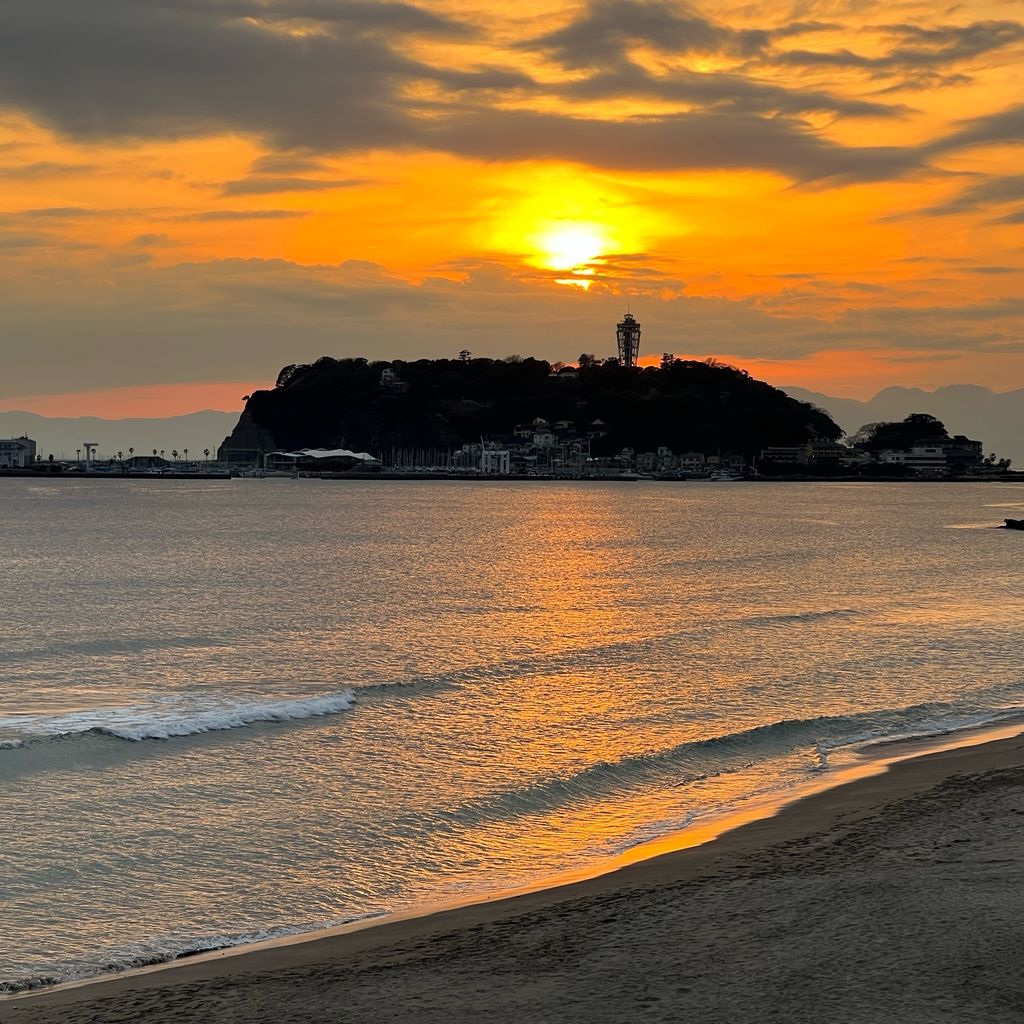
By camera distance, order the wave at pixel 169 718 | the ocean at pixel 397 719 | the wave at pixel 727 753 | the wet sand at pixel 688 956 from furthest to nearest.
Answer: the wave at pixel 169 718 → the wave at pixel 727 753 → the ocean at pixel 397 719 → the wet sand at pixel 688 956

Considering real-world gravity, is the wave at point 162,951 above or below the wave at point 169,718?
above

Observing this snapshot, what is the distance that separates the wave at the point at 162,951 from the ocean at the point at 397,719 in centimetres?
4

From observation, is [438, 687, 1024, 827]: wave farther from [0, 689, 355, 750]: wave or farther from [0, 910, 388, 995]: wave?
[0, 689, 355, 750]: wave

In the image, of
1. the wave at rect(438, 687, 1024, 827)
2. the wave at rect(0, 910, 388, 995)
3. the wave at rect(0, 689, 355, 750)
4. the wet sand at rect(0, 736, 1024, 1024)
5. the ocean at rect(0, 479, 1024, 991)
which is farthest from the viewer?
the wave at rect(0, 689, 355, 750)

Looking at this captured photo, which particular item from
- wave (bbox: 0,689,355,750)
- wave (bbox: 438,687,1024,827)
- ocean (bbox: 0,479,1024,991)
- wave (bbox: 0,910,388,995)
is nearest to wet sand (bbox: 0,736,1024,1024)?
wave (bbox: 0,910,388,995)

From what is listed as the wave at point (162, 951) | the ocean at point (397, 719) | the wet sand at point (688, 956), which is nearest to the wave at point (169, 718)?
the ocean at point (397, 719)

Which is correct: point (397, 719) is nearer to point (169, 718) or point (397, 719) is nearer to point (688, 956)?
point (169, 718)

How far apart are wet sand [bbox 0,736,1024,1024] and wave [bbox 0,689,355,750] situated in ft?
35.8

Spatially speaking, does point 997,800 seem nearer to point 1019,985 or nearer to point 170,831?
point 1019,985

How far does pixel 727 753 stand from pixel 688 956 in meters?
11.0

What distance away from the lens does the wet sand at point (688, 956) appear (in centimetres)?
856

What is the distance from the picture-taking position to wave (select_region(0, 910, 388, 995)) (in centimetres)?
1021

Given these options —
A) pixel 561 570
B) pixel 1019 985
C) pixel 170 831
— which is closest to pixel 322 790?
pixel 170 831

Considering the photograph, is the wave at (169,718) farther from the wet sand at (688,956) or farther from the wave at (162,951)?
the wet sand at (688,956)
